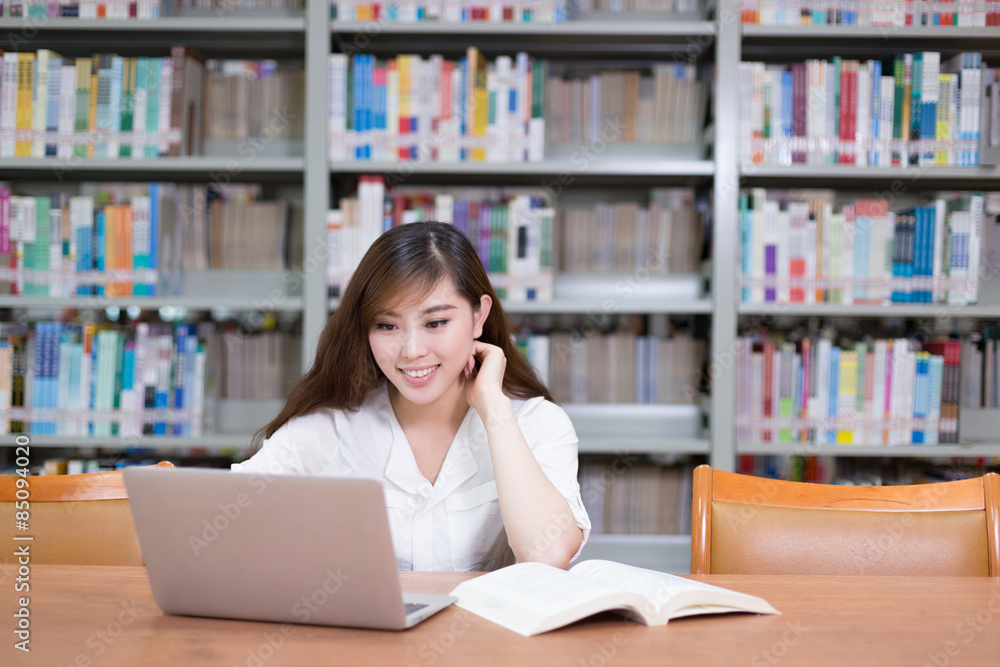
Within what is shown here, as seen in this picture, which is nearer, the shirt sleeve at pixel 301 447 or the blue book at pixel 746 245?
the shirt sleeve at pixel 301 447

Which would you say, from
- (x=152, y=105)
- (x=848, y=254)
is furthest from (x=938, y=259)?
(x=152, y=105)

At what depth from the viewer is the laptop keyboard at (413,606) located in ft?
2.62

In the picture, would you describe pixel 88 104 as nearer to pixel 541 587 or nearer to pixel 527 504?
pixel 527 504

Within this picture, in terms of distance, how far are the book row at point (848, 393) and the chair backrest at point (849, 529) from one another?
3.44ft

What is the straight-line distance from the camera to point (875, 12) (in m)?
2.19

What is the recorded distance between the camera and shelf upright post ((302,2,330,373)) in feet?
7.17

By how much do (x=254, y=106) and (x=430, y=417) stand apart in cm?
138

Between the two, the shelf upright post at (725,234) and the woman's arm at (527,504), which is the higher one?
the shelf upright post at (725,234)

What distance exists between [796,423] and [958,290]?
23.6 inches

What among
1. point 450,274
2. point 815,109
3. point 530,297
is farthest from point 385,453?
point 815,109

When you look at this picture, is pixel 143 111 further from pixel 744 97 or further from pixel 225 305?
pixel 744 97

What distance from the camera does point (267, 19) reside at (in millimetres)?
2227

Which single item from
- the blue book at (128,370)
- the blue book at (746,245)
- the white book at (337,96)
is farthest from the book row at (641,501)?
the blue book at (128,370)

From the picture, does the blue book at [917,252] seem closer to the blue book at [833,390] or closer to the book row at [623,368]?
the blue book at [833,390]
